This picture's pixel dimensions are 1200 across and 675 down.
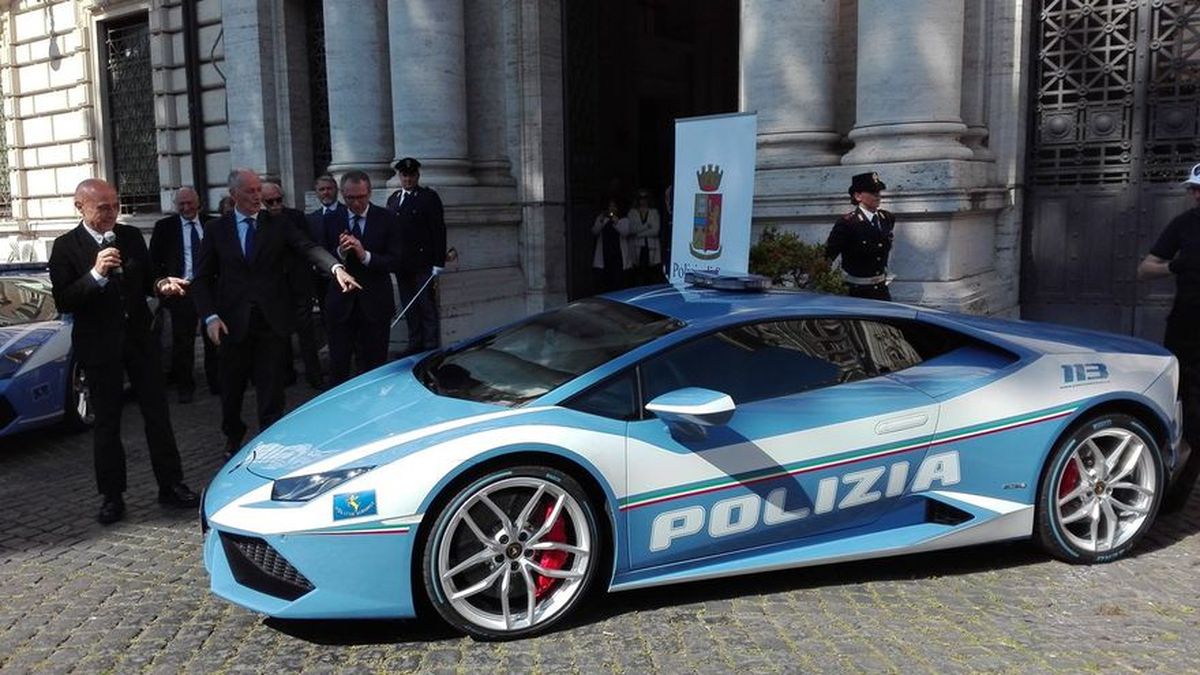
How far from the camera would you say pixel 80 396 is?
792cm

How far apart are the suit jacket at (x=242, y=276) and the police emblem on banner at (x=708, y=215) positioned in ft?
8.73

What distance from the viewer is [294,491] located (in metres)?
3.76

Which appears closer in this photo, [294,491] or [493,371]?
[294,491]

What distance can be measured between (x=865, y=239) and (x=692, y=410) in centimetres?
401

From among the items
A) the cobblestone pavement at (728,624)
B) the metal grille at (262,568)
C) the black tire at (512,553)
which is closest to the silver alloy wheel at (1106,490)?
the cobblestone pavement at (728,624)

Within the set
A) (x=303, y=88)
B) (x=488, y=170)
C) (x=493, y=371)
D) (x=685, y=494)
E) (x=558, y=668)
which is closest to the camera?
(x=558, y=668)

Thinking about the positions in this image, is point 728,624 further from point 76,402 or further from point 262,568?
point 76,402

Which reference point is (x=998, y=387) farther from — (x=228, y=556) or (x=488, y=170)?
(x=488, y=170)

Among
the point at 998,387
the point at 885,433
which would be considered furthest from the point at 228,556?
the point at 998,387

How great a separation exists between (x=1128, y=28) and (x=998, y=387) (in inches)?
258

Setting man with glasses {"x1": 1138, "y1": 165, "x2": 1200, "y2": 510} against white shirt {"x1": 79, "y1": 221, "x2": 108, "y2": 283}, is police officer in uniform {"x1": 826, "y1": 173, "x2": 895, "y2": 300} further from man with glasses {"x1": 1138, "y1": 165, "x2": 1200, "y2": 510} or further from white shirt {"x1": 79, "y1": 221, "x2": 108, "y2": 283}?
white shirt {"x1": 79, "y1": 221, "x2": 108, "y2": 283}

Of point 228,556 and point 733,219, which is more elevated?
point 733,219

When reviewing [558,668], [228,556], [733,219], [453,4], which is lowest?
[558,668]

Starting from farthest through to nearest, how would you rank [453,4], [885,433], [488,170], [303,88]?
[303,88] < [488,170] < [453,4] < [885,433]
